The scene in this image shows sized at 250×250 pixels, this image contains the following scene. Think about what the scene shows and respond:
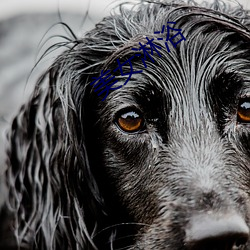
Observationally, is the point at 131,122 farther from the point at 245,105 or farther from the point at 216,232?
the point at 216,232

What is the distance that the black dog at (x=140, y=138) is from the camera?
2861 mm

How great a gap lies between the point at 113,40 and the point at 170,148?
55 cm

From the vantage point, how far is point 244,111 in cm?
301

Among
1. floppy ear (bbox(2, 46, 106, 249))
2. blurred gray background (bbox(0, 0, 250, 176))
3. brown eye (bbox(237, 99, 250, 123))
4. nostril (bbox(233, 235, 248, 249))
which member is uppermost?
blurred gray background (bbox(0, 0, 250, 176))

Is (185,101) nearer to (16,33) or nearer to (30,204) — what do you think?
(30,204)

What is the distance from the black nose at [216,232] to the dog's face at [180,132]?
0.31 ft

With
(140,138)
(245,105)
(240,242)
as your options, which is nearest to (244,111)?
(245,105)

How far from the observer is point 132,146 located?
9.86ft

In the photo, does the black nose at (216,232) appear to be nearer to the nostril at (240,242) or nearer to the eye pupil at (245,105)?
the nostril at (240,242)

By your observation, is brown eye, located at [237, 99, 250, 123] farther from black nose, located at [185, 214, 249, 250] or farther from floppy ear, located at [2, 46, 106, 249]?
floppy ear, located at [2, 46, 106, 249]

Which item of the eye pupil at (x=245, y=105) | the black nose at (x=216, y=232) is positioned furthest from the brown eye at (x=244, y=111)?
the black nose at (x=216, y=232)

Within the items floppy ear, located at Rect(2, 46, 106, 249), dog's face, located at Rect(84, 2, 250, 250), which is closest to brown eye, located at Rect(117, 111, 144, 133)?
dog's face, located at Rect(84, 2, 250, 250)

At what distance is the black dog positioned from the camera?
2861 mm

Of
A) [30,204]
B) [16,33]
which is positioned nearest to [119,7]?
[30,204]
